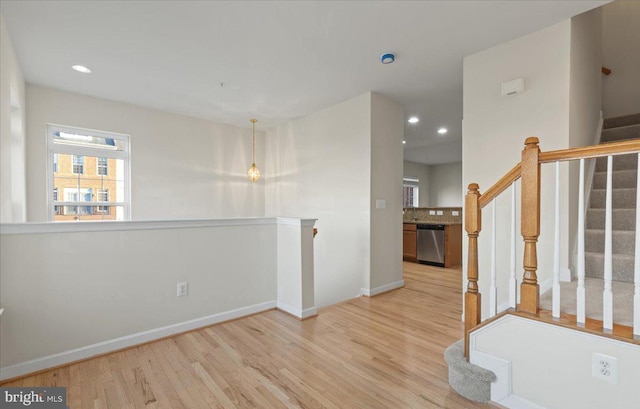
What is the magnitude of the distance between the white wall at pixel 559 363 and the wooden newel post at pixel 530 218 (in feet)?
0.48

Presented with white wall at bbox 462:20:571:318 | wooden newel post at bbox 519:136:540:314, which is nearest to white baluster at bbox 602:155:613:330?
wooden newel post at bbox 519:136:540:314

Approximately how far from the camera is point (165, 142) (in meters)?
4.79

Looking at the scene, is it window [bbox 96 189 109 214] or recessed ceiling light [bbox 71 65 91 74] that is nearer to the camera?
recessed ceiling light [bbox 71 65 91 74]

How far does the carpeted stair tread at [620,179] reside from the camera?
2824 mm

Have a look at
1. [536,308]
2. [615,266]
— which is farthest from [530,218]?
[615,266]

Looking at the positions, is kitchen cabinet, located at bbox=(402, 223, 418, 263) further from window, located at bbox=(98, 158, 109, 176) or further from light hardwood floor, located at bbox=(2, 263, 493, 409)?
window, located at bbox=(98, 158, 109, 176)

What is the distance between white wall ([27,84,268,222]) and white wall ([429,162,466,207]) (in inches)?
274

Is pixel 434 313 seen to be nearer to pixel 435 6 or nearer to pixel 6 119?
pixel 435 6

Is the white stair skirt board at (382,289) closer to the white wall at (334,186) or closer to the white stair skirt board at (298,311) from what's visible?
the white wall at (334,186)

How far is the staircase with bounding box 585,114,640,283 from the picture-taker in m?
2.34

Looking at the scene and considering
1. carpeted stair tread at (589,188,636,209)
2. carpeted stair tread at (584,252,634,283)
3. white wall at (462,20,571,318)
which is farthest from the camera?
carpeted stair tread at (589,188,636,209)

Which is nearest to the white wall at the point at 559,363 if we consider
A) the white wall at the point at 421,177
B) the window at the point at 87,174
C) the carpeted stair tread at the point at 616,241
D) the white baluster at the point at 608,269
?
the white baluster at the point at 608,269

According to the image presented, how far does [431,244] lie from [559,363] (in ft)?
14.9

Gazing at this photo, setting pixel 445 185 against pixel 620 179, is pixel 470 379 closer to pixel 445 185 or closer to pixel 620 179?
pixel 620 179
